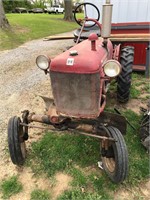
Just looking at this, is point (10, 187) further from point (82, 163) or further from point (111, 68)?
point (111, 68)

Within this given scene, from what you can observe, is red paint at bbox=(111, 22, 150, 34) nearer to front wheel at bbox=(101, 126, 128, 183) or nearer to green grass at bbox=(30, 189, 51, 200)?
front wheel at bbox=(101, 126, 128, 183)

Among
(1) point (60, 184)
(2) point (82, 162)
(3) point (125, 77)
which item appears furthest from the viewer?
(3) point (125, 77)

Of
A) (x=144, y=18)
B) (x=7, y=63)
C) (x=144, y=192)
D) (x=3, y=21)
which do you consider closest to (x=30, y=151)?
(x=144, y=192)

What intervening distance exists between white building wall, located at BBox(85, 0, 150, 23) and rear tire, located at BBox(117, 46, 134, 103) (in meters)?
2.90

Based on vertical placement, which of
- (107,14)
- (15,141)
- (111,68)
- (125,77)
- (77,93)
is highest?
(107,14)

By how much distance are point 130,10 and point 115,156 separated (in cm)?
514

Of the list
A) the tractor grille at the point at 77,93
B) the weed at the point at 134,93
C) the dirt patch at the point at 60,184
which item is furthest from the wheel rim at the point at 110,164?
the weed at the point at 134,93

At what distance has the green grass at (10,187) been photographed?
2.47m

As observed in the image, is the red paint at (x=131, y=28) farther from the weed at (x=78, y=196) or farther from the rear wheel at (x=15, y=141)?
the weed at (x=78, y=196)

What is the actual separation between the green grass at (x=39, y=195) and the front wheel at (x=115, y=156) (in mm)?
689

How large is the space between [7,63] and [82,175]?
4965 mm

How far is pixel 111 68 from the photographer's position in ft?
7.82

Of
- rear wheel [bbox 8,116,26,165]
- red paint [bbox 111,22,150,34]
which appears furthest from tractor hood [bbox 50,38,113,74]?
red paint [bbox 111,22,150,34]

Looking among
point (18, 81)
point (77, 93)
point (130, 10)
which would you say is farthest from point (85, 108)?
point (130, 10)
